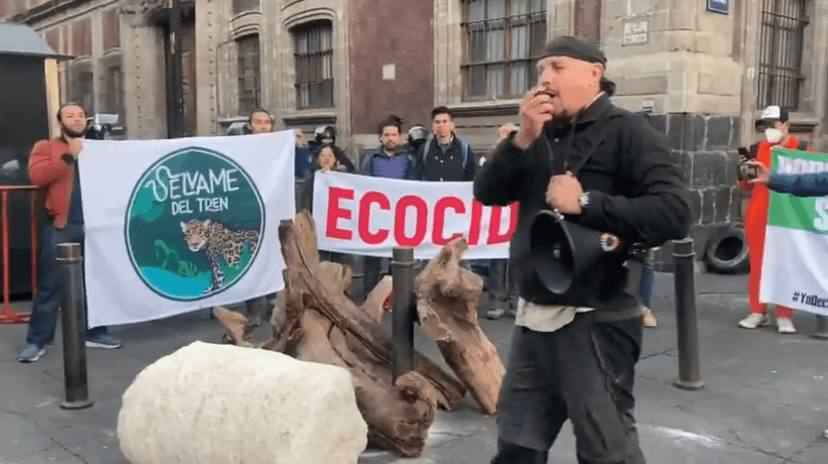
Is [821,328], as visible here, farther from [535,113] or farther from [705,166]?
[535,113]

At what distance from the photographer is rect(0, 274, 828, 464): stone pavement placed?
4230 mm

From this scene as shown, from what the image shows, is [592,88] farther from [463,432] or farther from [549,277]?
[463,432]

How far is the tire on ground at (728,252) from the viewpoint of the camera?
9805 millimetres

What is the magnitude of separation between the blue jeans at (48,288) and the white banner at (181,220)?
0.22 m

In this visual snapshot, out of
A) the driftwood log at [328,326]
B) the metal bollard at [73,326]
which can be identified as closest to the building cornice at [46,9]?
the metal bollard at [73,326]

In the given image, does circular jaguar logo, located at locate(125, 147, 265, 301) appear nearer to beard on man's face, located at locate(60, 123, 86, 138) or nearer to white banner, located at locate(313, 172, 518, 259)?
beard on man's face, located at locate(60, 123, 86, 138)

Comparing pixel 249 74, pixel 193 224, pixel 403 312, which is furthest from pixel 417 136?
pixel 249 74

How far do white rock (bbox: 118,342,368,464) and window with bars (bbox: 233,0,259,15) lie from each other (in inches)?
579

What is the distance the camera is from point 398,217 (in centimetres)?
712

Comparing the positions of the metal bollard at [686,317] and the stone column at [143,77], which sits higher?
the stone column at [143,77]

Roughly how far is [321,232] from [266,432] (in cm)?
384

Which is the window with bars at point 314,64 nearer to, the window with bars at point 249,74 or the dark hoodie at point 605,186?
the window with bars at point 249,74

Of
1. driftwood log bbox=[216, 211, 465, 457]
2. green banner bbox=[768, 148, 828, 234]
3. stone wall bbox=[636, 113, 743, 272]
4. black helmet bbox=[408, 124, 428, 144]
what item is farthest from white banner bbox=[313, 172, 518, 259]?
stone wall bbox=[636, 113, 743, 272]

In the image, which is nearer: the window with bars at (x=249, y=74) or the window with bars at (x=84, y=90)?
the window with bars at (x=249, y=74)
